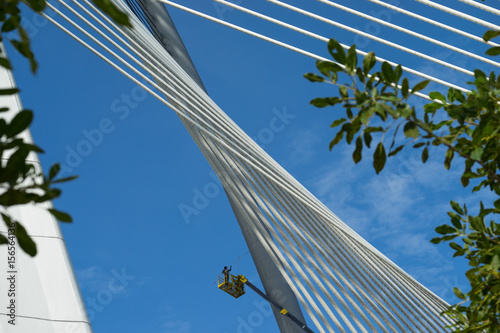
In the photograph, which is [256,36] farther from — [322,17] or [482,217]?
[482,217]

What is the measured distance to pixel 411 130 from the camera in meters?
1.74

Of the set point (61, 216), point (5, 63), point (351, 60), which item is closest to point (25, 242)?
point (61, 216)

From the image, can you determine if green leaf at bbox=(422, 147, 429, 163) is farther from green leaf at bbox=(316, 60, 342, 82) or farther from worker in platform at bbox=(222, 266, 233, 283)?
worker in platform at bbox=(222, 266, 233, 283)

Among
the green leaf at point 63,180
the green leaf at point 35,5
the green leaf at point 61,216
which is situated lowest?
the green leaf at point 61,216

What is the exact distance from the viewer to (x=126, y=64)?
513 cm

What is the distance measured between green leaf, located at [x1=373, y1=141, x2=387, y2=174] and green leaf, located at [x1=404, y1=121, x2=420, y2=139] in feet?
0.29

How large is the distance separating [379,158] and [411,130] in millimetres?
130

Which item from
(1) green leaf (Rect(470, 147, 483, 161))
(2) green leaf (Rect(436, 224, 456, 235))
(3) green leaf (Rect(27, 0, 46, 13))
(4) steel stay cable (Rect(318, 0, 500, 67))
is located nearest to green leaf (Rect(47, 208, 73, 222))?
(3) green leaf (Rect(27, 0, 46, 13))

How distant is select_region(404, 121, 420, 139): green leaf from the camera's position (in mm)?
1720

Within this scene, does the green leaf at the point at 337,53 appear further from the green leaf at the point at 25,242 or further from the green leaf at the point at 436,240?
the green leaf at the point at 436,240

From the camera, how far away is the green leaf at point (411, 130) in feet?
5.64

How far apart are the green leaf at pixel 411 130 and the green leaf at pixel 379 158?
88mm

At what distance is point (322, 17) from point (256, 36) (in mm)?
773

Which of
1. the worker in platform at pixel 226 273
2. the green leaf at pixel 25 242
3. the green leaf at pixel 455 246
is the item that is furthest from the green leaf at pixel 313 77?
the worker in platform at pixel 226 273
